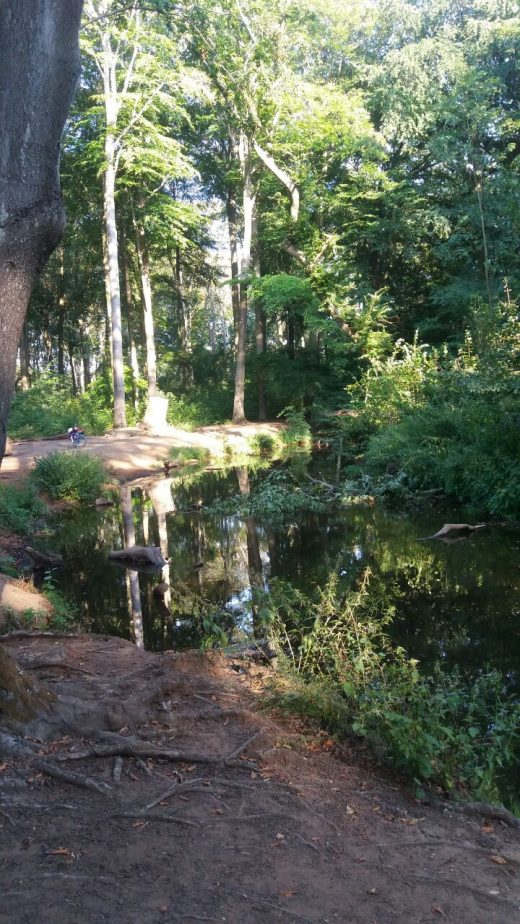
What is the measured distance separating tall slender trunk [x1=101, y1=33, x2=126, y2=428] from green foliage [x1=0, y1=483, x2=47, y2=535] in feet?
38.3

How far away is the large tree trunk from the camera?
3307 mm

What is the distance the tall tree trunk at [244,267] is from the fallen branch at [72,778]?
28.0 metres

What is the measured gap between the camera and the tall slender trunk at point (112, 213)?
2472 centimetres

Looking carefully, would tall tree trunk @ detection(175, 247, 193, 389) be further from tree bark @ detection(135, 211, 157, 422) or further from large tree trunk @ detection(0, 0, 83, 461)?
large tree trunk @ detection(0, 0, 83, 461)

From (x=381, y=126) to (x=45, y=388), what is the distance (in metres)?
17.4

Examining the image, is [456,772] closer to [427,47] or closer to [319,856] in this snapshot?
[319,856]

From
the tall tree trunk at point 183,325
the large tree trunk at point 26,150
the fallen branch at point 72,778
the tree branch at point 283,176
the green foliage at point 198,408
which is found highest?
the tree branch at point 283,176

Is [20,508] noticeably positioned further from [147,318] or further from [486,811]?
[147,318]

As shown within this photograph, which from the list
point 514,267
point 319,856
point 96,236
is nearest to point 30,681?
point 319,856

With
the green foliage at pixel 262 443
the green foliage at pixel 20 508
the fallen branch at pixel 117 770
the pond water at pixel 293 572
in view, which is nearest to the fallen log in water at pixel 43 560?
the pond water at pixel 293 572

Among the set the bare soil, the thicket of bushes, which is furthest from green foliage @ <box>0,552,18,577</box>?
the thicket of bushes

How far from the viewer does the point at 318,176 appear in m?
30.4

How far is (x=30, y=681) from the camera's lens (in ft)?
14.3

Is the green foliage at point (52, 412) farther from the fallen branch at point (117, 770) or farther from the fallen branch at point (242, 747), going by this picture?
the fallen branch at point (117, 770)
